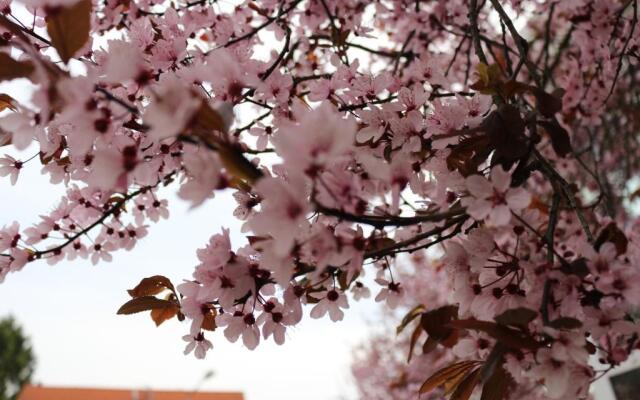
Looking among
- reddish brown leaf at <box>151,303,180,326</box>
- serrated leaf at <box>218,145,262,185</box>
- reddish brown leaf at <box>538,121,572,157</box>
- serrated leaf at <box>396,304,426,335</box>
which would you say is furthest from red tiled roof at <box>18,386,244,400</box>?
serrated leaf at <box>218,145,262,185</box>

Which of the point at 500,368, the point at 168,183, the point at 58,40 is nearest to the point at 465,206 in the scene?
the point at 500,368

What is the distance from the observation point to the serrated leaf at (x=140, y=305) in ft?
3.00

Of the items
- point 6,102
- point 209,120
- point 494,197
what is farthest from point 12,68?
point 494,197

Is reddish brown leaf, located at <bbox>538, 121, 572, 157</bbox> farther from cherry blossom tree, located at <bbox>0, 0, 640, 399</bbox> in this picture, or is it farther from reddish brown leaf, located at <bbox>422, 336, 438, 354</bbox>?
reddish brown leaf, located at <bbox>422, 336, 438, 354</bbox>

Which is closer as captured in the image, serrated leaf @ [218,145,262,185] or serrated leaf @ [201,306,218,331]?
serrated leaf @ [218,145,262,185]

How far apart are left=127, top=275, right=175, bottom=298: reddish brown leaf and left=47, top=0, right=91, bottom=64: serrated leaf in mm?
449

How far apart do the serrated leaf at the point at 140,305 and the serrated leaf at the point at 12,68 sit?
440 mm

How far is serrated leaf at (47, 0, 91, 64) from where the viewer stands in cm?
64

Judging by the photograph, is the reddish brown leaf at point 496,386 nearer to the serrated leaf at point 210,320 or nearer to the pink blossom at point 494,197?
the pink blossom at point 494,197

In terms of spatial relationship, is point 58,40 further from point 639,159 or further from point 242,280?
point 639,159

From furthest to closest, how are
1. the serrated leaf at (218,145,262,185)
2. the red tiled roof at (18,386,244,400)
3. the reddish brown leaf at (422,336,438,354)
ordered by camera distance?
the red tiled roof at (18,386,244,400) → the reddish brown leaf at (422,336,438,354) → the serrated leaf at (218,145,262,185)

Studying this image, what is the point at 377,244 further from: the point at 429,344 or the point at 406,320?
the point at 406,320

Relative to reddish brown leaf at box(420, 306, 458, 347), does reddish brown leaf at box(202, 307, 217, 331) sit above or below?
above

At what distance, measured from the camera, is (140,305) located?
3.00 ft
